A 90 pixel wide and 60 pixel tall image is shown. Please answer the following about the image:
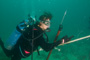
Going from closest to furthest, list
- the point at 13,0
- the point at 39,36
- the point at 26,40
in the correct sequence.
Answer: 1. the point at 39,36
2. the point at 26,40
3. the point at 13,0

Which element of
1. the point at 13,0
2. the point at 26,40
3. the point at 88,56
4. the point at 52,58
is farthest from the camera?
the point at 13,0

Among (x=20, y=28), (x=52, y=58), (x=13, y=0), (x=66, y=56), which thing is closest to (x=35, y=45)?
(x=20, y=28)

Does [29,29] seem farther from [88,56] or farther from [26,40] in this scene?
[88,56]

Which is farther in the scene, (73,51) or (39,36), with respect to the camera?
(73,51)

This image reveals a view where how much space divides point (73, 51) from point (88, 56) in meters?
1.76

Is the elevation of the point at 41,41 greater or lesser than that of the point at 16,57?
greater

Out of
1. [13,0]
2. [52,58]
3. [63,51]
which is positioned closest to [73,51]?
[63,51]

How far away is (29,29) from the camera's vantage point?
10.6 feet

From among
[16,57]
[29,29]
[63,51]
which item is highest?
[29,29]

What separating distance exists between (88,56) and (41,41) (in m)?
9.96

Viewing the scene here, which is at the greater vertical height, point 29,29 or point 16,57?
point 29,29

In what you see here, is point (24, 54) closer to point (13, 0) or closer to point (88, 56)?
point (88, 56)

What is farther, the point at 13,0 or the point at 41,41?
the point at 13,0

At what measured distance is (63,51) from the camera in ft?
39.6
